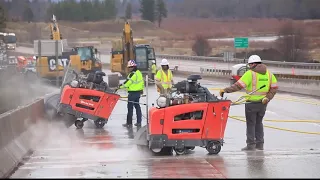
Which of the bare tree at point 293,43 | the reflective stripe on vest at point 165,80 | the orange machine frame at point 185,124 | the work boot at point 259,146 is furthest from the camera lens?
the bare tree at point 293,43

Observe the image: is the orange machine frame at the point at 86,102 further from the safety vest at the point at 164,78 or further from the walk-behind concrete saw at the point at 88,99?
the safety vest at the point at 164,78

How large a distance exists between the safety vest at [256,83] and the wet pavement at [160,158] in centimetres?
119

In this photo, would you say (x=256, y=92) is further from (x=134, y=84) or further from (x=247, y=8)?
(x=247, y=8)

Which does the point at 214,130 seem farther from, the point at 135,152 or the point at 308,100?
the point at 308,100

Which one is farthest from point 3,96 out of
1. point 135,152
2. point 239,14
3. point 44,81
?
point 239,14

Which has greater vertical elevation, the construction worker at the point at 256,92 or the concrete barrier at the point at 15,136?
the construction worker at the point at 256,92

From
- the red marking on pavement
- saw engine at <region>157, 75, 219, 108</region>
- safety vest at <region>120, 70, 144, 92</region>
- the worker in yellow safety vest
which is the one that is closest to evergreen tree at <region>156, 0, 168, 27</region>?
safety vest at <region>120, 70, 144, 92</region>

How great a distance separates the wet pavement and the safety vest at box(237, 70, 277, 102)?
1186 millimetres

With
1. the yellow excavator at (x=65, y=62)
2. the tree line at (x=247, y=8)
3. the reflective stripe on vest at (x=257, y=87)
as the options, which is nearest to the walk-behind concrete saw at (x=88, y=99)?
the reflective stripe on vest at (x=257, y=87)

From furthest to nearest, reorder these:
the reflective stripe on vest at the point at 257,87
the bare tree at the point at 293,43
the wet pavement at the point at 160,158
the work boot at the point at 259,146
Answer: the bare tree at the point at 293,43
the work boot at the point at 259,146
the reflective stripe on vest at the point at 257,87
the wet pavement at the point at 160,158

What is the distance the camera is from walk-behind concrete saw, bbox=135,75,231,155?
13320 mm

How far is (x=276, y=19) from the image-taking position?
68.4 m

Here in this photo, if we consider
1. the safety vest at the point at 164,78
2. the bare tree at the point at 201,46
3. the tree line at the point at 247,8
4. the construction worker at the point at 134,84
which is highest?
the tree line at the point at 247,8

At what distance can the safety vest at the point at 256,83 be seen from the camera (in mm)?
14227
